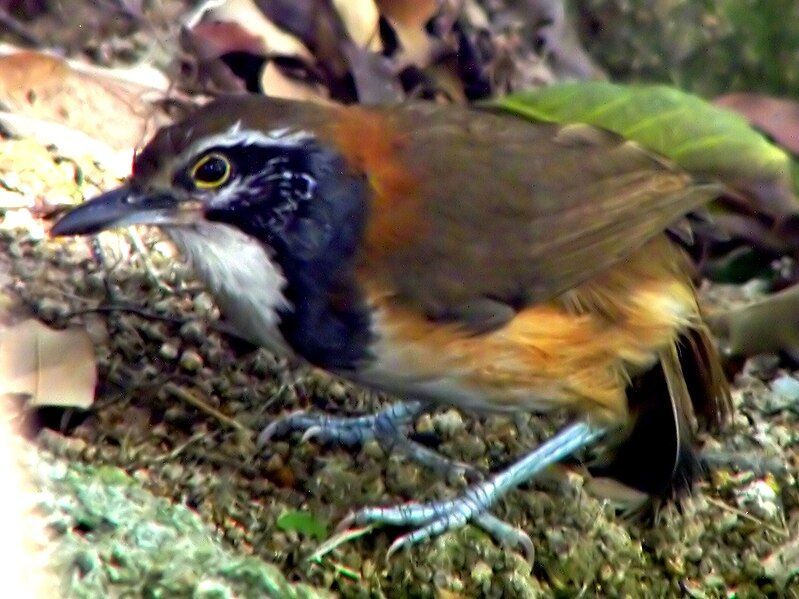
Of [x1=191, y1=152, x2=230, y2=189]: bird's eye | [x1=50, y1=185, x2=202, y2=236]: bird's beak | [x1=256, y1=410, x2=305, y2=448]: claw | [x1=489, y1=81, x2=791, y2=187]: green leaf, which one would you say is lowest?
[x1=256, y1=410, x2=305, y2=448]: claw

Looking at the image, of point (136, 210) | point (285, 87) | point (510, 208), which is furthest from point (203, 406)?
point (285, 87)

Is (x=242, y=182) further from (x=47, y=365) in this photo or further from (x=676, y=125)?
(x=676, y=125)

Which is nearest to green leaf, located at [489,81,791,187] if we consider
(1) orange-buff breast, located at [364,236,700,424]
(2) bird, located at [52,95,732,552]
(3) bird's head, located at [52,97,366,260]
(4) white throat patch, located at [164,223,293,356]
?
(2) bird, located at [52,95,732,552]

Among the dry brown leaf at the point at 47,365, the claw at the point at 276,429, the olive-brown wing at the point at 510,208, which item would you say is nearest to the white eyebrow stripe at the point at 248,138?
the olive-brown wing at the point at 510,208

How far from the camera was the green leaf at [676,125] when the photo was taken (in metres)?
3.88

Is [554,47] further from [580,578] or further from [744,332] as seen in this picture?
[580,578]

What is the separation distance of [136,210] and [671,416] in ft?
4.87

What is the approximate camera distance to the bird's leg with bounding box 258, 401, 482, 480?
10.2 ft

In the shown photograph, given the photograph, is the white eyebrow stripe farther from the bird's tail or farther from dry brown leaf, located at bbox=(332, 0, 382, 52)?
dry brown leaf, located at bbox=(332, 0, 382, 52)

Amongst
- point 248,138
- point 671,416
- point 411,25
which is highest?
point 248,138

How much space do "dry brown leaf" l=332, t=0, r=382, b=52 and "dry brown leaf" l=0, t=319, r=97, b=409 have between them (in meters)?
1.86

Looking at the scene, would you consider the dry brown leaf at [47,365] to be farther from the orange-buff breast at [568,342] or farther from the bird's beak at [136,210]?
the orange-buff breast at [568,342]

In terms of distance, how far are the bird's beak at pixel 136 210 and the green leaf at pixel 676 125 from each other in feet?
4.93

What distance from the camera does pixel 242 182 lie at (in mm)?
2639
